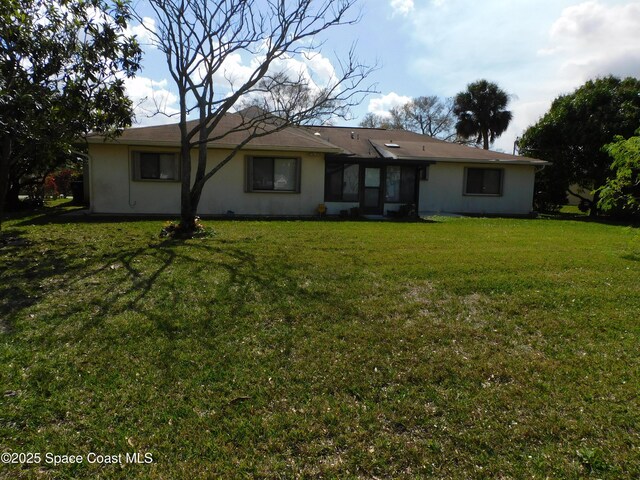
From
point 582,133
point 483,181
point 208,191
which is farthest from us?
point 582,133

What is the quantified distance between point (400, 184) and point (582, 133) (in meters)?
9.74

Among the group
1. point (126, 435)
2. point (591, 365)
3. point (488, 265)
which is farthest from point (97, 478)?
point (488, 265)

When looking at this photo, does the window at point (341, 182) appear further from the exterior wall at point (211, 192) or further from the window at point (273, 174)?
the window at point (273, 174)

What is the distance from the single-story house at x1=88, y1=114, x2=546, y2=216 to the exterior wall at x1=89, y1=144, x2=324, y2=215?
0.10ft

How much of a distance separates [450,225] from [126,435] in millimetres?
11968

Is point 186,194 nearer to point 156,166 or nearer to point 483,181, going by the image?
point 156,166

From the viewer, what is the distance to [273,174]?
15.1m

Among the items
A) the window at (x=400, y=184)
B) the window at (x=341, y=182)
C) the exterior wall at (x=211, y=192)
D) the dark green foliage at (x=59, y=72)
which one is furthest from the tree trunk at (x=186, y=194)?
the window at (x=400, y=184)

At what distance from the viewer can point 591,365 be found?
3.60 meters

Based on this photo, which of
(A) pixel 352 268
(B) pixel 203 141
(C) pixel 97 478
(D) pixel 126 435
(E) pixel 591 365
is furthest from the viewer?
(B) pixel 203 141

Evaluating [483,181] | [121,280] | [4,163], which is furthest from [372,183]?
[121,280]

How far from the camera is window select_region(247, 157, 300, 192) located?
1490 cm

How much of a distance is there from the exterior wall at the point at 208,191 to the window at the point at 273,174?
7.4 inches

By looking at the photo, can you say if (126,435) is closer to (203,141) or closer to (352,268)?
(352,268)
